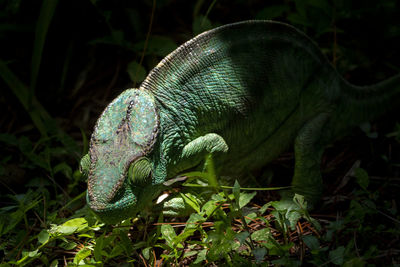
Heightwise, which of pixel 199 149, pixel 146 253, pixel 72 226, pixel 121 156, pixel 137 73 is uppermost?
pixel 137 73

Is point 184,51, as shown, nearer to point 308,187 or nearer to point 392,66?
point 308,187

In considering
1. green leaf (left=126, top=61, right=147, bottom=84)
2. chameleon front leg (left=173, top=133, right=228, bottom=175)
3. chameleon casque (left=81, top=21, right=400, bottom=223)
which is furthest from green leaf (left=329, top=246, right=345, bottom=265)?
green leaf (left=126, top=61, right=147, bottom=84)

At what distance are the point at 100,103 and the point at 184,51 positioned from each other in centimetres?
161

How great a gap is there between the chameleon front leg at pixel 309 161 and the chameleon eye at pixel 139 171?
119cm

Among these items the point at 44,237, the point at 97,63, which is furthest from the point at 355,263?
the point at 97,63

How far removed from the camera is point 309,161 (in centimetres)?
314

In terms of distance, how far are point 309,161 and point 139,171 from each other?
1.35 meters

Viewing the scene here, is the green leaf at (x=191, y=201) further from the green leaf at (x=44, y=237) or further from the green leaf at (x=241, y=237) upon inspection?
the green leaf at (x=44, y=237)

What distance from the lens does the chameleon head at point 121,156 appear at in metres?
2.28

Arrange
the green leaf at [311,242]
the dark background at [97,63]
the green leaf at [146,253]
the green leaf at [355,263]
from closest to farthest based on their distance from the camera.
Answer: the green leaf at [355,263]
the green leaf at [311,242]
the green leaf at [146,253]
the dark background at [97,63]

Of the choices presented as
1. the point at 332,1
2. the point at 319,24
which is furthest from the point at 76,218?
the point at 332,1

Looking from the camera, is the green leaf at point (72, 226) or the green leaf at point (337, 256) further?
the green leaf at point (72, 226)

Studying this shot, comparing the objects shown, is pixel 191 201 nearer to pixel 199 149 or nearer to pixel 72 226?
pixel 199 149

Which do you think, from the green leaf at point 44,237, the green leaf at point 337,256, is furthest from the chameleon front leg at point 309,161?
the green leaf at point 44,237
